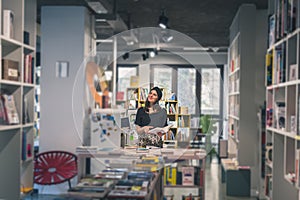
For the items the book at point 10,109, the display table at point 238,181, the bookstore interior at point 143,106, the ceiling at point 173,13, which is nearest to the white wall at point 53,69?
the bookstore interior at point 143,106

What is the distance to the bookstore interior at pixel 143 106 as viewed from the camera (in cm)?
98

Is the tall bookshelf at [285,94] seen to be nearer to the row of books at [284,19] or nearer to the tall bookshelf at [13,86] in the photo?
the row of books at [284,19]

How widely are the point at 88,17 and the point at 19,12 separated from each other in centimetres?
313

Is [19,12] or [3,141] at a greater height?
[19,12]

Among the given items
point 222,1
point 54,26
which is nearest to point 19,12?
point 54,26

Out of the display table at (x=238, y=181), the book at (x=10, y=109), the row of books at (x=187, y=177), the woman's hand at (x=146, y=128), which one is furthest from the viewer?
the display table at (x=238, y=181)

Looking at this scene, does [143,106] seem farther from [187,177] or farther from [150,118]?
[187,177]

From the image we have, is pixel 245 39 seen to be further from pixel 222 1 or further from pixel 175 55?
pixel 175 55

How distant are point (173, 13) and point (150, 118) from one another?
7.00 meters

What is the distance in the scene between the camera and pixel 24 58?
13.2 ft

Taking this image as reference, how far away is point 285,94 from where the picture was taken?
3.64 m

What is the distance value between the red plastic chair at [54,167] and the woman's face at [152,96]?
5036 millimetres

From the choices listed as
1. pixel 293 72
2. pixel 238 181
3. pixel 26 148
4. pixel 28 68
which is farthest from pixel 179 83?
pixel 238 181

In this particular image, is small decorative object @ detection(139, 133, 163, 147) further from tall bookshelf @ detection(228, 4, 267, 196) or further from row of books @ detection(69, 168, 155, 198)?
tall bookshelf @ detection(228, 4, 267, 196)
